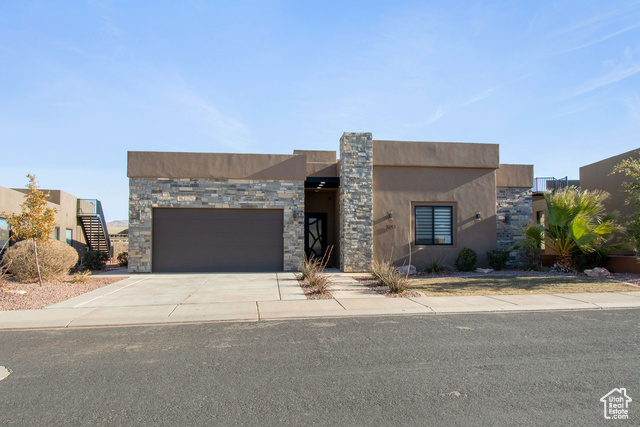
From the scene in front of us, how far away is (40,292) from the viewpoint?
36.1 feet

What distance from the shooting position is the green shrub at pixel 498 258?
16.2 meters

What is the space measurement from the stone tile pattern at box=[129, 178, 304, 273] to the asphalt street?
8.80m

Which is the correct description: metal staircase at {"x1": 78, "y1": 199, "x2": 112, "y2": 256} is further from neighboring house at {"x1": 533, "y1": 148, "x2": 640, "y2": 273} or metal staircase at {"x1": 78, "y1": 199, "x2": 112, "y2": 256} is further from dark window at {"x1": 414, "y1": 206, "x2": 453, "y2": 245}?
neighboring house at {"x1": 533, "y1": 148, "x2": 640, "y2": 273}

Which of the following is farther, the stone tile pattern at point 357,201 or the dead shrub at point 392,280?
the stone tile pattern at point 357,201

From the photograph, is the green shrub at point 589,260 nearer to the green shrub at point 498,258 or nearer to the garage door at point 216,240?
the green shrub at point 498,258

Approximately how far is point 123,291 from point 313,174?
27.5 ft

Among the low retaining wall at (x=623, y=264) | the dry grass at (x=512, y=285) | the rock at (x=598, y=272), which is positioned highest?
the low retaining wall at (x=623, y=264)

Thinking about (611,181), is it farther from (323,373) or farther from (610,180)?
(323,373)

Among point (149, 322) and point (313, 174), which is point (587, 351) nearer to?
point (149, 322)

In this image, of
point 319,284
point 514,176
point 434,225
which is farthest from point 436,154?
point 319,284

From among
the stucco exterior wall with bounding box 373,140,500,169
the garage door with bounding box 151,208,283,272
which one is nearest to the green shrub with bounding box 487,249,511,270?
the stucco exterior wall with bounding box 373,140,500,169

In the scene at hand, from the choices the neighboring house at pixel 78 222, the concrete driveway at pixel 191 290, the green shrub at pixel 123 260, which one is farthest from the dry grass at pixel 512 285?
the neighboring house at pixel 78 222

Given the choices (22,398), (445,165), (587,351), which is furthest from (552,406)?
(445,165)

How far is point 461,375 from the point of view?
4996 mm
